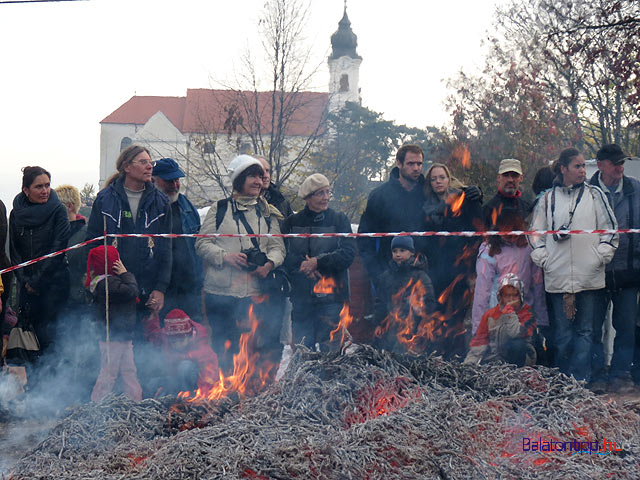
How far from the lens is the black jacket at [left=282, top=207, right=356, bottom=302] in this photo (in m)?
6.66

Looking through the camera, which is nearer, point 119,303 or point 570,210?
point 119,303

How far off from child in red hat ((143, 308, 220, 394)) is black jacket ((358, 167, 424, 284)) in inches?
81.6

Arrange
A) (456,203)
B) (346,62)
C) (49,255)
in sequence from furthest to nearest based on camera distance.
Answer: (346,62) < (456,203) < (49,255)

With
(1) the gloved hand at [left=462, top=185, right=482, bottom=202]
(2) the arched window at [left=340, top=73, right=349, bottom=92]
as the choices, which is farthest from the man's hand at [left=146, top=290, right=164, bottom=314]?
(2) the arched window at [left=340, top=73, right=349, bottom=92]

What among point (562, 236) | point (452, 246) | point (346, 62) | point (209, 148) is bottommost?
point (452, 246)

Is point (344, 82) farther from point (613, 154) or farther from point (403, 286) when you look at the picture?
point (403, 286)

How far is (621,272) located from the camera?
22.1 feet

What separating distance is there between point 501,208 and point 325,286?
1.94 meters

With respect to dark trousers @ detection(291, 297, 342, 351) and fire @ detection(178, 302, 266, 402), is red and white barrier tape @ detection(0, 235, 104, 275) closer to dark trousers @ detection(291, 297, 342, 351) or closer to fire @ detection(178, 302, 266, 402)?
fire @ detection(178, 302, 266, 402)

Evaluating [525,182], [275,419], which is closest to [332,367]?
Answer: [275,419]

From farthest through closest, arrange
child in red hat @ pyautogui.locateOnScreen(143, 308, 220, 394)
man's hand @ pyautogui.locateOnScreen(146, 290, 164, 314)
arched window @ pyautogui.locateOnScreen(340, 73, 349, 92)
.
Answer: arched window @ pyautogui.locateOnScreen(340, 73, 349, 92) < man's hand @ pyautogui.locateOnScreen(146, 290, 164, 314) < child in red hat @ pyautogui.locateOnScreen(143, 308, 220, 394)

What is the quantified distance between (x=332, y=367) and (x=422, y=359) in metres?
0.70

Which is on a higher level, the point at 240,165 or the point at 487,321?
the point at 240,165

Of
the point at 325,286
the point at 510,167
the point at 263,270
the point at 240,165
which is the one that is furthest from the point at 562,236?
the point at 240,165
